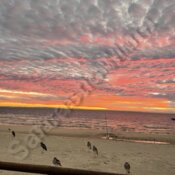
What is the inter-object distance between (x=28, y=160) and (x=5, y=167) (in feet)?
46.5

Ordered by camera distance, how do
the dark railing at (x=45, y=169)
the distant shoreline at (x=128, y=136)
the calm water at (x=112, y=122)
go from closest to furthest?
the dark railing at (x=45, y=169)
the distant shoreline at (x=128, y=136)
the calm water at (x=112, y=122)

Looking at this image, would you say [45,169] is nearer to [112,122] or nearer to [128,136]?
[128,136]

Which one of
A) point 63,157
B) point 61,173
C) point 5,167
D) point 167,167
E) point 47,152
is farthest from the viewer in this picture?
point 47,152

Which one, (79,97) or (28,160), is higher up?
(79,97)

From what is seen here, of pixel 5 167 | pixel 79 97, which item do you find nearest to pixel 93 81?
pixel 79 97

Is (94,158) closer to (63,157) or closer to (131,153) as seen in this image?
(63,157)

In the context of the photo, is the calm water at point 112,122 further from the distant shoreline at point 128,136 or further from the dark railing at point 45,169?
the dark railing at point 45,169

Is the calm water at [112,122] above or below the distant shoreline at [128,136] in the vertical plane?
above

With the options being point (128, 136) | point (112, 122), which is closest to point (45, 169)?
point (128, 136)

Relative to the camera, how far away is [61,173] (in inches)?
79.7

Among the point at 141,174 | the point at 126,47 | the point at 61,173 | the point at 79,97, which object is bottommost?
the point at 141,174

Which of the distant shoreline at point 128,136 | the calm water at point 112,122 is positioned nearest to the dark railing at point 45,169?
the distant shoreline at point 128,136

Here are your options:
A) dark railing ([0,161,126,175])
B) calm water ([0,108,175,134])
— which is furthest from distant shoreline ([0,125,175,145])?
dark railing ([0,161,126,175])

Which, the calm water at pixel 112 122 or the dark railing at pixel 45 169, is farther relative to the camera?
the calm water at pixel 112 122
